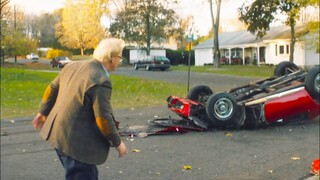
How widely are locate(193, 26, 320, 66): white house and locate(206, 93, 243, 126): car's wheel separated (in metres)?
28.2

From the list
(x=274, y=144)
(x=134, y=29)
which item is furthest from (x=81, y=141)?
(x=134, y=29)

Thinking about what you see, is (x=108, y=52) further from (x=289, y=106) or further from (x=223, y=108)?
(x=289, y=106)

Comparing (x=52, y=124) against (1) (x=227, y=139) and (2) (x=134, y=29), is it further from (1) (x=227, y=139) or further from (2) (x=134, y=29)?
(2) (x=134, y=29)

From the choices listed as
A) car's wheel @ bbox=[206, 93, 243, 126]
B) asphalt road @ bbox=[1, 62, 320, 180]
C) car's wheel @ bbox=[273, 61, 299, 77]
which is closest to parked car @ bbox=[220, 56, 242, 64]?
car's wheel @ bbox=[273, 61, 299, 77]

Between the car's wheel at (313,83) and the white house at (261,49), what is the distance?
90.6 feet

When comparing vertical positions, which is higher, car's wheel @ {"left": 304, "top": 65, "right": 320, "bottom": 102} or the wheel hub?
car's wheel @ {"left": 304, "top": 65, "right": 320, "bottom": 102}

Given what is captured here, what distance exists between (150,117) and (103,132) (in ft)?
27.2

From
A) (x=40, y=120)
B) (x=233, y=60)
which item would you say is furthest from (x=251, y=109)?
(x=233, y=60)

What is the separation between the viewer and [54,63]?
1960 inches

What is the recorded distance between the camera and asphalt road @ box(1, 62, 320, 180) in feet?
20.9

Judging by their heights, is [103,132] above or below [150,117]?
above

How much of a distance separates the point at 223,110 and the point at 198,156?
212 cm

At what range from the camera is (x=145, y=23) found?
38438 mm

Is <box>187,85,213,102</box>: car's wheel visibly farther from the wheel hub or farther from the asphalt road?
the wheel hub
